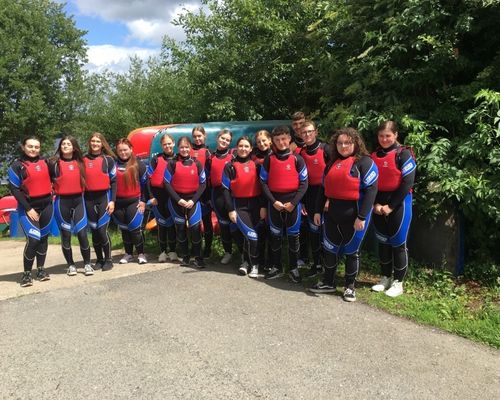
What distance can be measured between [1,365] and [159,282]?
220cm

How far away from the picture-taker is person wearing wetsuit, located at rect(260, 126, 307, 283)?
211 inches

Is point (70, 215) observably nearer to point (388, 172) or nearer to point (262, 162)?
point (262, 162)

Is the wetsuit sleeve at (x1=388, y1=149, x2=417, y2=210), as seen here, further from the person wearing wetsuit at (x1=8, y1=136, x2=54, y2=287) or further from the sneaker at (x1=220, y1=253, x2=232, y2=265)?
the person wearing wetsuit at (x1=8, y1=136, x2=54, y2=287)

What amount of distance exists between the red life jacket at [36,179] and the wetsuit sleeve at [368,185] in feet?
12.1

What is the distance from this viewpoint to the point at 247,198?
5.80 metres

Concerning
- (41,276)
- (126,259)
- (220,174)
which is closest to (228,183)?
(220,174)

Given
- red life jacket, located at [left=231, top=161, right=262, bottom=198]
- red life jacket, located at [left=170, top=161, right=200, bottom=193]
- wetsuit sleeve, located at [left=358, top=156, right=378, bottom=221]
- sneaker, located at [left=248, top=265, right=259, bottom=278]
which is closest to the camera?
wetsuit sleeve, located at [left=358, top=156, right=378, bottom=221]

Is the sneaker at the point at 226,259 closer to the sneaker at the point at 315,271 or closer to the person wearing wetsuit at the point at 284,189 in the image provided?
the person wearing wetsuit at the point at 284,189

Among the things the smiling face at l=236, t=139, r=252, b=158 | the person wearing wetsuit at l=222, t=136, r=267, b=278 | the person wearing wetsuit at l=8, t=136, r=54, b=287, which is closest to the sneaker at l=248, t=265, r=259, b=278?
the person wearing wetsuit at l=222, t=136, r=267, b=278

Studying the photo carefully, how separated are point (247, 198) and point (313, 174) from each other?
868mm

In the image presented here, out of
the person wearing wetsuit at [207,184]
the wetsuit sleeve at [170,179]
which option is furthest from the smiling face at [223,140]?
the wetsuit sleeve at [170,179]

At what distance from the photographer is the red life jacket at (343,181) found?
4.71 m

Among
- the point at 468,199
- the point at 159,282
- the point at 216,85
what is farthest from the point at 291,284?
the point at 216,85

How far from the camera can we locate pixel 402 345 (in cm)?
392
